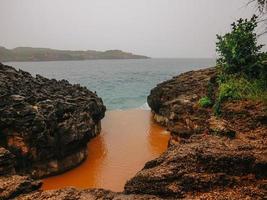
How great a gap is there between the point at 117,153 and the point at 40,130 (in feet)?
19.9

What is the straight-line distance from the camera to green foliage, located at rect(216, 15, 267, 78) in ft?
56.2

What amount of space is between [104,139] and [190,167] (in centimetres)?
1627

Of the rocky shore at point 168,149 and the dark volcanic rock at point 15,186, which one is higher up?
the rocky shore at point 168,149

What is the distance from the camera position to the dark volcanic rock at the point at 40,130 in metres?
16.8

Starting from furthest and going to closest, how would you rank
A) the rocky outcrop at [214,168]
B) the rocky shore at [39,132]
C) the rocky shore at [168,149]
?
1. the rocky shore at [39,132]
2. the rocky shore at [168,149]
3. the rocky outcrop at [214,168]

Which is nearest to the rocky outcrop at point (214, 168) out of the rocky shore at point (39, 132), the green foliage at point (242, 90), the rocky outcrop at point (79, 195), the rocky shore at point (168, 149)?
the rocky shore at point (168, 149)

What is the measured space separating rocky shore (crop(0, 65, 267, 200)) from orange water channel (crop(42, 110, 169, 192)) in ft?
3.98

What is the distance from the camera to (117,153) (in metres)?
21.5

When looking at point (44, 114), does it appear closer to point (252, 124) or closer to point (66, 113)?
point (66, 113)

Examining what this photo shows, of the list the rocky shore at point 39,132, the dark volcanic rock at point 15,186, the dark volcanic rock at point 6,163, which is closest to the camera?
the dark volcanic rock at point 15,186

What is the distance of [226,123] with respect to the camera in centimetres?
1323

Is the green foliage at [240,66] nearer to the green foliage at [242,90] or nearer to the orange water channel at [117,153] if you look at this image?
the green foliage at [242,90]

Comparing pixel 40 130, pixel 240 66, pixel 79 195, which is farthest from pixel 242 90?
pixel 40 130

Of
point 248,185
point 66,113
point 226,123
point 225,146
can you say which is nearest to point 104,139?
point 66,113
